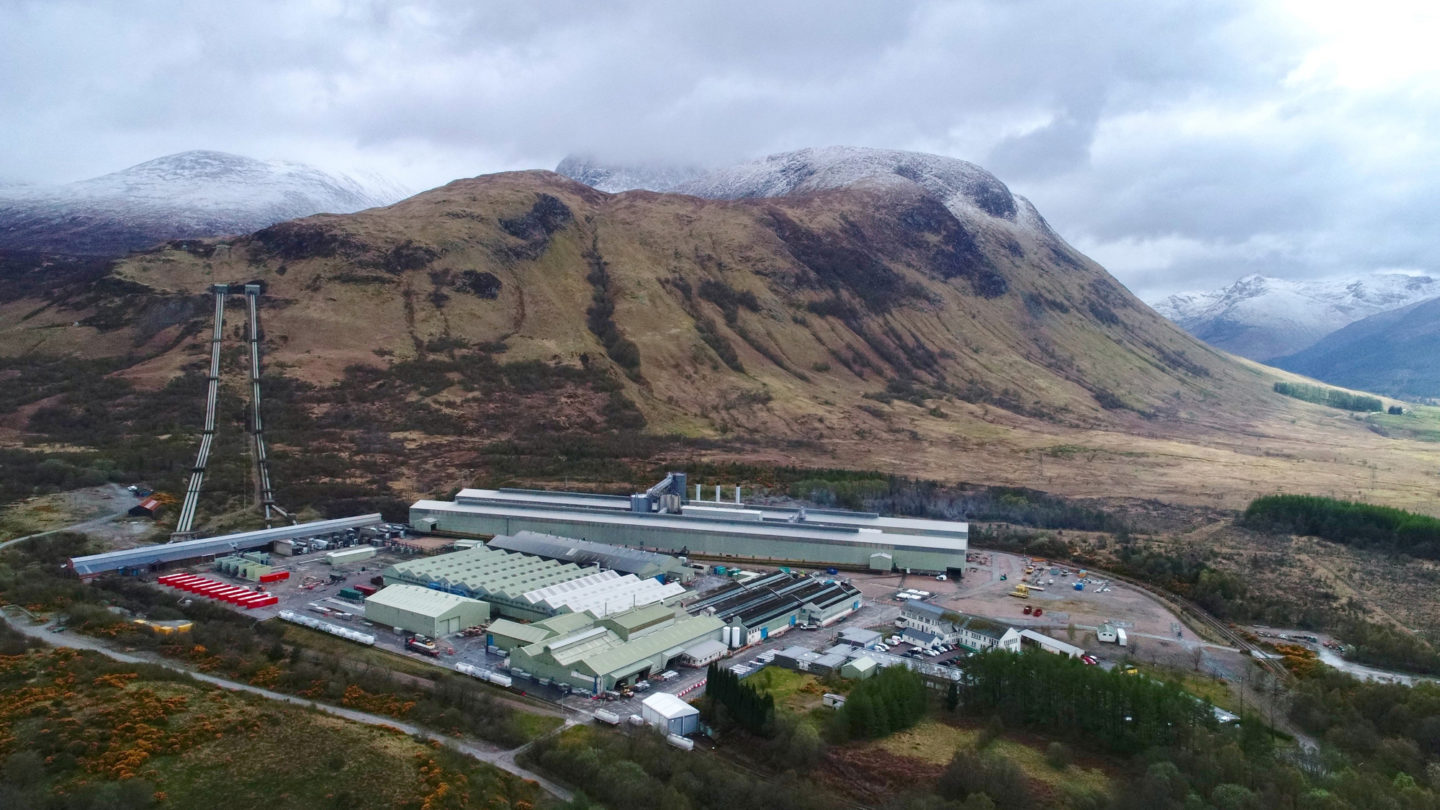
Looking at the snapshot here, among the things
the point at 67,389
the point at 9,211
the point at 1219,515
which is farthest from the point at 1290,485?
the point at 9,211

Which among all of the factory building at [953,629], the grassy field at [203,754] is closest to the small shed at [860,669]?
the factory building at [953,629]

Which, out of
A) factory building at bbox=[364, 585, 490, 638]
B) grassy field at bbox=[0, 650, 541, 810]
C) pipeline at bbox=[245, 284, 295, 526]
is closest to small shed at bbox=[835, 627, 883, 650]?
factory building at bbox=[364, 585, 490, 638]

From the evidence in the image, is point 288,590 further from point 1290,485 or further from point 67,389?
point 1290,485

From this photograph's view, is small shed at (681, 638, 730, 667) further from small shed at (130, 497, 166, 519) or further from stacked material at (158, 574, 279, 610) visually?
small shed at (130, 497, 166, 519)

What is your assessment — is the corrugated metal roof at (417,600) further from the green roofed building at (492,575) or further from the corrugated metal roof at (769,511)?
the corrugated metal roof at (769,511)

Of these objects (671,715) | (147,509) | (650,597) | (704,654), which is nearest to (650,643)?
(704,654)

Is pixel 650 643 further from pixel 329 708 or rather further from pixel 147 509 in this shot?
pixel 147 509
